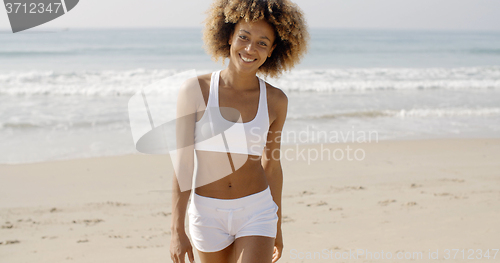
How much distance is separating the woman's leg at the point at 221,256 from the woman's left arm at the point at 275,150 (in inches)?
16.8

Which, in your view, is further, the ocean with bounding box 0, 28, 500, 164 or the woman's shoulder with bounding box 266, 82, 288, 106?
the ocean with bounding box 0, 28, 500, 164

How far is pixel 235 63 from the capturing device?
2.26 m

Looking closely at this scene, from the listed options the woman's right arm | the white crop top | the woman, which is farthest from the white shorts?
the white crop top

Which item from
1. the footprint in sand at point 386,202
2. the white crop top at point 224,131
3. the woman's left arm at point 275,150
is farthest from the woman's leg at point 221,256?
the footprint in sand at point 386,202

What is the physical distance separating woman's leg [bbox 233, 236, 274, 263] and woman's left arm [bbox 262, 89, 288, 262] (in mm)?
361

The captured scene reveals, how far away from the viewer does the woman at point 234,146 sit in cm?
A: 211

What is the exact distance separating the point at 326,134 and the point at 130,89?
8.24 m

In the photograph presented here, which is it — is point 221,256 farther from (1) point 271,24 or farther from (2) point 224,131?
(1) point 271,24

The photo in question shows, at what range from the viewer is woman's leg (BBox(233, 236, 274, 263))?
6.84 ft

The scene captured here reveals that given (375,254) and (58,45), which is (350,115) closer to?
(375,254)

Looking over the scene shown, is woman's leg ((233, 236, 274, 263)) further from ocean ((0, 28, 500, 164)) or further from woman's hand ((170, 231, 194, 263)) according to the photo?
ocean ((0, 28, 500, 164))

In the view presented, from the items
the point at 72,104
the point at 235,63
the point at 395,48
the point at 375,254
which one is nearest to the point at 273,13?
the point at 235,63

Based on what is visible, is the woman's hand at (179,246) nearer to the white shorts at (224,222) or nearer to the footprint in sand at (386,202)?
the white shorts at (224,222)

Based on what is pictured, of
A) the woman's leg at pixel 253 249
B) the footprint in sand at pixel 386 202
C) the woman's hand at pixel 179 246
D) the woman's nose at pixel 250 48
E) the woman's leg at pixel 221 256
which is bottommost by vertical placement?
the footprint in sand at pixel 386 202
